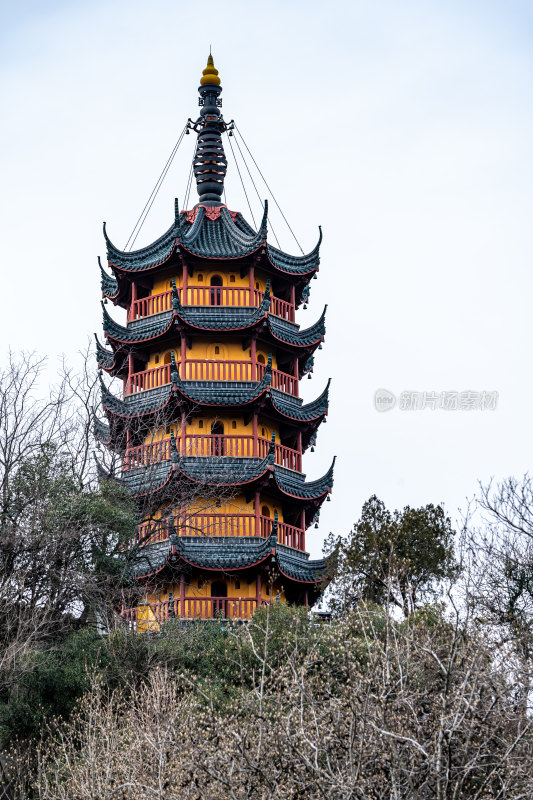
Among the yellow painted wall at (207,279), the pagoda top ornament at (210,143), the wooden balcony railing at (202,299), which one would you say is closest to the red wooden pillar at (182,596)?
the wooden balcony railing at (202,299)

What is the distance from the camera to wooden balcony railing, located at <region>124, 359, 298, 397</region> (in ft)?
94.2

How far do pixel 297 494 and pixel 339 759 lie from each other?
1638 cm

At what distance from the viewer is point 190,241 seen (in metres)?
29.8

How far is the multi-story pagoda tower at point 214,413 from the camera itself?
27141mm

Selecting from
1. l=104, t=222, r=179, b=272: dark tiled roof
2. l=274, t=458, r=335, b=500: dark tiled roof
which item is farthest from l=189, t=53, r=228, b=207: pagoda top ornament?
l=274, t=458, r=335, b=500: dark tiled roof

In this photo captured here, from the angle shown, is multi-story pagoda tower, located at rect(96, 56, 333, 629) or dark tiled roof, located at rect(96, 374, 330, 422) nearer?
multi-story pagoda tower, located at rect(96, 56, 333, 629)

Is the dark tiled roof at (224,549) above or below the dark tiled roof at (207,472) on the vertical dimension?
below

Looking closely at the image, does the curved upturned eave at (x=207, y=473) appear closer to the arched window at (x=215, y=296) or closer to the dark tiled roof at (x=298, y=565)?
the dark tiled roof at (x=298, y=565)

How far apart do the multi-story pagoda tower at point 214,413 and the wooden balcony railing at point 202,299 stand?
0.12ft

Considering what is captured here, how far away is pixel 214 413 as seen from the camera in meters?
28.8

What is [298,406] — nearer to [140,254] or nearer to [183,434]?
[183,434]

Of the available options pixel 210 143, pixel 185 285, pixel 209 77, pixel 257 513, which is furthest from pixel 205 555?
pixel 209 77

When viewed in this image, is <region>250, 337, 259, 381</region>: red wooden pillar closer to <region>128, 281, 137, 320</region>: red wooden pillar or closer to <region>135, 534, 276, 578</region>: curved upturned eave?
<region>128, 281, 137, 320</region>: red wooden pillar

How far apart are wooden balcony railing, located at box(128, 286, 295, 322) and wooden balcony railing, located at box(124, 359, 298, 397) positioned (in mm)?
1447
